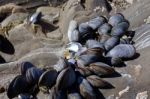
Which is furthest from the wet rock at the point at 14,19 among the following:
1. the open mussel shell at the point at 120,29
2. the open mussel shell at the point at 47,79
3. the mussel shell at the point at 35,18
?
the open mussel shell at the point at 47,79

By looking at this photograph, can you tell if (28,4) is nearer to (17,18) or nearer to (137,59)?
(17,18)

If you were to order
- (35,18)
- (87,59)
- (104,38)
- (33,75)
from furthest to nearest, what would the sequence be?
(35,18) < (104,38) < (87,59) < (33,75)

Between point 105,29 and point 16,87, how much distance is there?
5.71 feet

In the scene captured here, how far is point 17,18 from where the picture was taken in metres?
8.08

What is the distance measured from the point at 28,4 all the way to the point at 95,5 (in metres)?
1.67

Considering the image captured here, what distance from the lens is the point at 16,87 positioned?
6.10m

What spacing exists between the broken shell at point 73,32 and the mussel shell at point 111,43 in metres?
0.53

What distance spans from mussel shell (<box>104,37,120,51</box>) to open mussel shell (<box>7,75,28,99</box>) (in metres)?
1.30

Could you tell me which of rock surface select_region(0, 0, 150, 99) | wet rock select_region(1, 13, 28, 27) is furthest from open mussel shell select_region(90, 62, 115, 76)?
wet rock select_region(1, 13, 28, 27)

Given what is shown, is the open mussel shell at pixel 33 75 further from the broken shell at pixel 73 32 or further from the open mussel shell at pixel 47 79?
the broken shell at pixel 73 32

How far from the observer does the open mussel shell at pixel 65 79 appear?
588 centimetres

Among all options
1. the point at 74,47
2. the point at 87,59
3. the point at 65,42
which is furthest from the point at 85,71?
the point at 65,42

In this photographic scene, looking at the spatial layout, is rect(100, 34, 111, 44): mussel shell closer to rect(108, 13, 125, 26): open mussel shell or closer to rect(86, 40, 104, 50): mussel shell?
rect(86, 40, 104, 50): mussel shell

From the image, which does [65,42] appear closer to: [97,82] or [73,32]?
[73,32]
